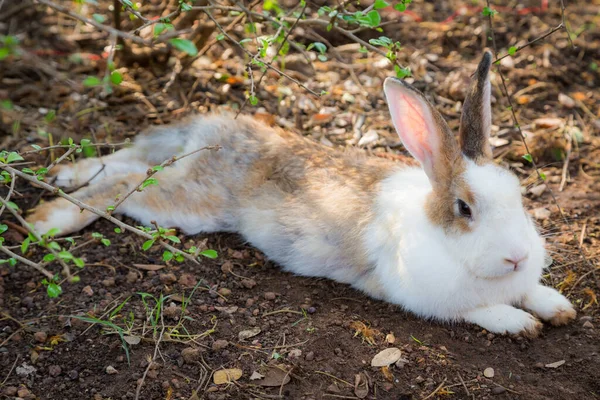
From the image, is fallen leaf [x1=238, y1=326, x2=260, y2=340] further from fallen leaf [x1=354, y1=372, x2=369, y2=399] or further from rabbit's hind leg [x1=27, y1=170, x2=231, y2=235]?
rabbit's hind leg [x1=27, y1=170, x2=231, y2=235]

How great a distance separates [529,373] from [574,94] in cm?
332

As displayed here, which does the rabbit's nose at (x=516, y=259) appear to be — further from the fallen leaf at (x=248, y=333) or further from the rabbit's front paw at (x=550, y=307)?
the fallen leaf at (x=248, y=333)

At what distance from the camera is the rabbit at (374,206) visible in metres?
3.64

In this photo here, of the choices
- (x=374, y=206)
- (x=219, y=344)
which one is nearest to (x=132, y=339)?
(x=219, y=344)

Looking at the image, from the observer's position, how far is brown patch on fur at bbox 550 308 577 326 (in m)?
3.88

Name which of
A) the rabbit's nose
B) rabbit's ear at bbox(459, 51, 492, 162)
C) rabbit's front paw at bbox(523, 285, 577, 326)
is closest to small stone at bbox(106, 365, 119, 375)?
the rabbit's nose

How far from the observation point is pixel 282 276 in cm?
436

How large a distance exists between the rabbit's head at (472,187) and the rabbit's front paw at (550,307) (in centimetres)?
19

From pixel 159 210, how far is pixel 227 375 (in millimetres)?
1577

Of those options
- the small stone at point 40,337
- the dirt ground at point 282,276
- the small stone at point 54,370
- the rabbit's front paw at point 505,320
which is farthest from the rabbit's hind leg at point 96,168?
the rabbit's front paw at point 505,320

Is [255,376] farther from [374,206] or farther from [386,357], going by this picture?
[374,206]

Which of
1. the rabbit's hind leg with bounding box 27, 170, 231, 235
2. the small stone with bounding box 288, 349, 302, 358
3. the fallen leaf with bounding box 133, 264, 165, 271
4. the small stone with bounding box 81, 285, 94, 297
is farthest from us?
the rabbit's hind leg with bounding box 27, 170, 231, 235

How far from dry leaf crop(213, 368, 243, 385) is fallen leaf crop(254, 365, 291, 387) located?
103 mm

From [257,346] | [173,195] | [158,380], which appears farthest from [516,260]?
[173,195]
